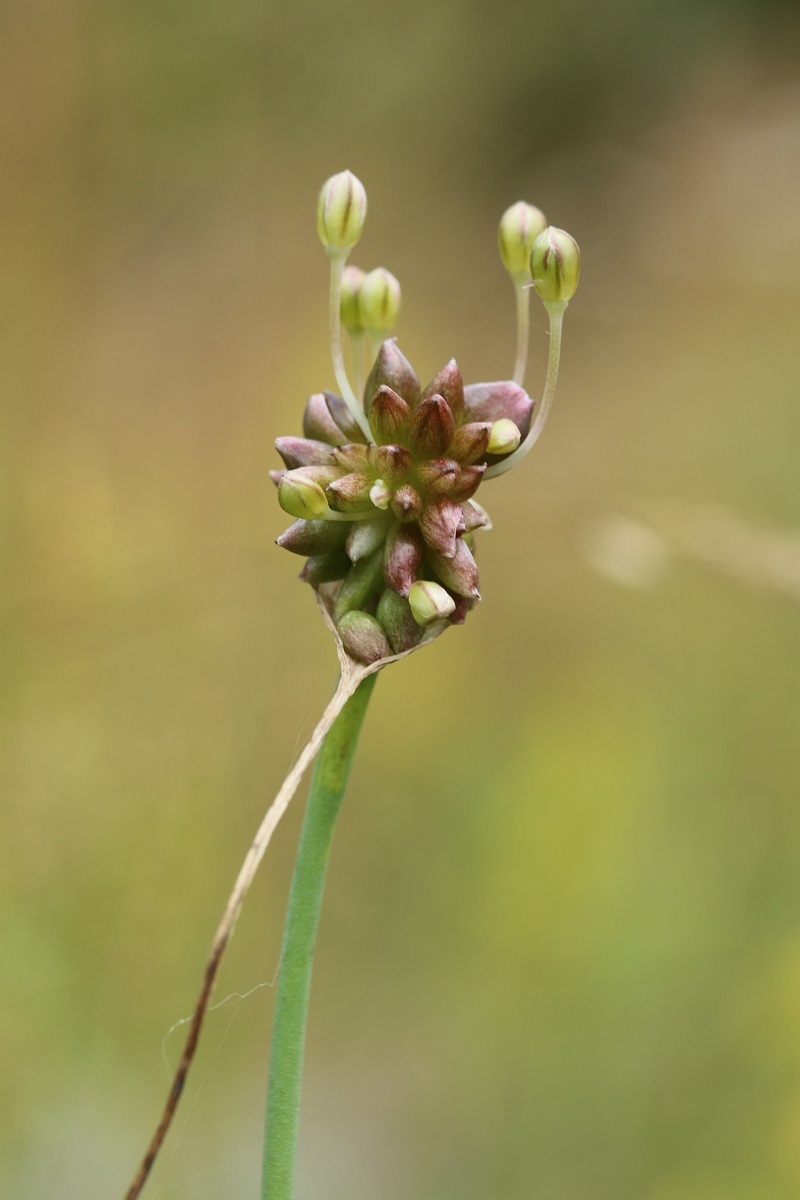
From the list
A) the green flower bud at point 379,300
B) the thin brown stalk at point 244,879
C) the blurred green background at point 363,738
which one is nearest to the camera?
the thin brown stalk at point 244,879

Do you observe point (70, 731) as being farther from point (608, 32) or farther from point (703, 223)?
point (608, 32)

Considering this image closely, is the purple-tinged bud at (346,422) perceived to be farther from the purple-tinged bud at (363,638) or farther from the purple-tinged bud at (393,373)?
the purple-tinged bud at (363,638)

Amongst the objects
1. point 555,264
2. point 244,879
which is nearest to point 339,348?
point 555,264

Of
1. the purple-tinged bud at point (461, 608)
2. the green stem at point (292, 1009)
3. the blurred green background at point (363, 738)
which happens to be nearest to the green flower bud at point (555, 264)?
the purple-tinged bud at point (461, 608)

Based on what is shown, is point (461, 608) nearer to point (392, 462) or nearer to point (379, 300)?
point (392, 462)

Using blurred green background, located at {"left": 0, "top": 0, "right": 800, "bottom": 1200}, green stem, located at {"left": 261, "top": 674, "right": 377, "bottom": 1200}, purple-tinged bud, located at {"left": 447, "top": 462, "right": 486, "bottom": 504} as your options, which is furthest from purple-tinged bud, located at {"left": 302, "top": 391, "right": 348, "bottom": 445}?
blurred green background, located at {"left": 0, "top": 0, "right": 800, "bottom": 1200}

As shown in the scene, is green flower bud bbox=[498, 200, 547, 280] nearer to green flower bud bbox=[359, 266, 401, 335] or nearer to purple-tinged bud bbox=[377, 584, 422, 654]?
green flower bud bbox=[359, 266, 401, 335]
